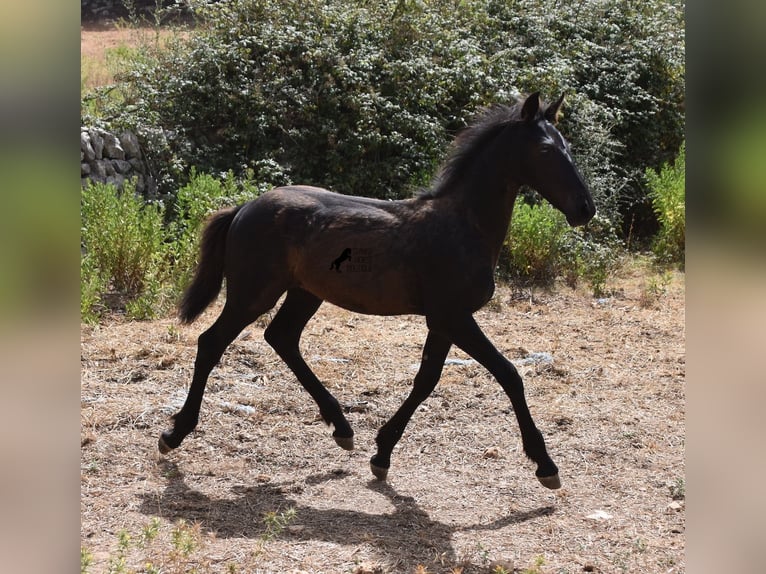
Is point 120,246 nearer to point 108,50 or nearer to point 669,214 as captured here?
→ point 108,50

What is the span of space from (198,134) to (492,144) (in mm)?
6921

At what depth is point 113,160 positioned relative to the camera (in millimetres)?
9648

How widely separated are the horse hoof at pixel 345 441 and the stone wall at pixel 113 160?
5.04 metres

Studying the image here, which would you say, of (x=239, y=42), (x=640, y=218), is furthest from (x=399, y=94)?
(x=640, y=218)

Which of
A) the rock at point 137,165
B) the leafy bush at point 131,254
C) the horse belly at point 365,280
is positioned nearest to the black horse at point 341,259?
the horse belly at point 365,280

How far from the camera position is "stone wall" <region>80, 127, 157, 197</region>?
30.3 ft

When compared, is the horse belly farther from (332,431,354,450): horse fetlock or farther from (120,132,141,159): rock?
(120,132,141,159): rock

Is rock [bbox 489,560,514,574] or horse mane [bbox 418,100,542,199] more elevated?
horse mane [bbox 418,100,542,199]

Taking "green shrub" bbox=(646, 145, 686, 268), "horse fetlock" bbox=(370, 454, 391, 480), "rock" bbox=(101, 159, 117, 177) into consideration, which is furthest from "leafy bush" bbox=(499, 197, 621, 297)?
"horse fetlock" bbox=(370, 454, 391, 480)

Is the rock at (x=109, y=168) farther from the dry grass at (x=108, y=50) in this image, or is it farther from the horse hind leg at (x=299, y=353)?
the horse hind leg at (x=299, y=353)

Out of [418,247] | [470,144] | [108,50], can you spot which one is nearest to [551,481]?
[418,247]

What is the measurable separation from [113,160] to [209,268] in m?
5.34

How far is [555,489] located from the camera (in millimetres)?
4465

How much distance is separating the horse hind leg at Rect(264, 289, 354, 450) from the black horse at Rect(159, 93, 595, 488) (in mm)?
14
